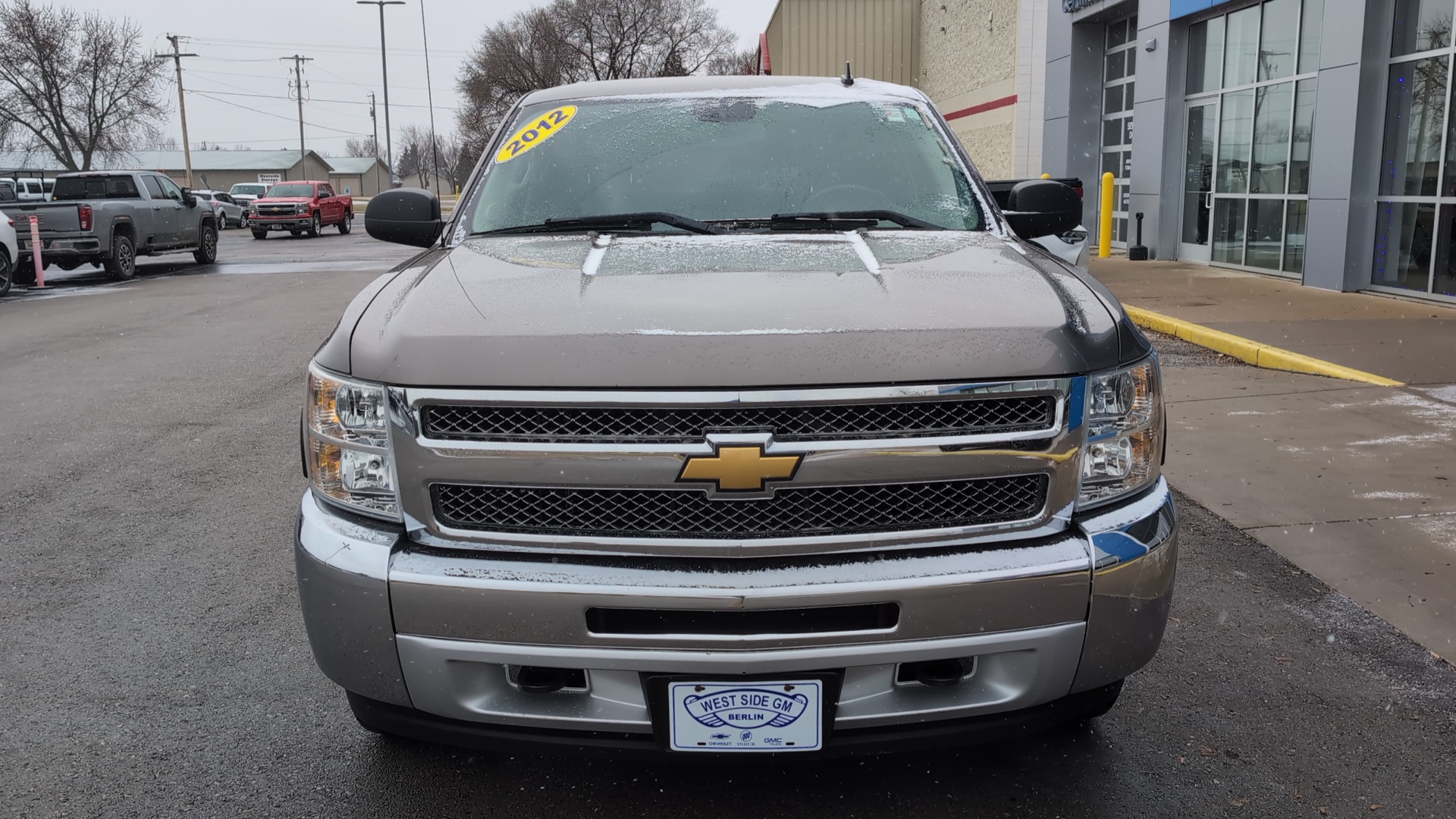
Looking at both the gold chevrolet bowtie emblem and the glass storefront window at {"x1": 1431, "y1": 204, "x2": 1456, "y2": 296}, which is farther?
the glass storefront window at {"x1": 1431, "y1": 204, "x2": 1456, "y2": 296}

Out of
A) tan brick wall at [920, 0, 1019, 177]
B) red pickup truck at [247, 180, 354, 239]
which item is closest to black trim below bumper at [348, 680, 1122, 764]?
tan brick wall at [920, 0, 1019, 177]

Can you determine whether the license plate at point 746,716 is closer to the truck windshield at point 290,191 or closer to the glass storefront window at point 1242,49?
the glass storefront window at point 1242,49

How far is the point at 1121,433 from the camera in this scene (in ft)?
7.93

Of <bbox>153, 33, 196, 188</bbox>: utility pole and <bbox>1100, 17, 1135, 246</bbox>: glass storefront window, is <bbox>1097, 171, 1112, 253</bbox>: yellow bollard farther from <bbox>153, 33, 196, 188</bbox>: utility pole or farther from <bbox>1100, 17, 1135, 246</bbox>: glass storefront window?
<bbox>153, 33, 196, 188</bbox>: utility pole

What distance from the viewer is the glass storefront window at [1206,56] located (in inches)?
623

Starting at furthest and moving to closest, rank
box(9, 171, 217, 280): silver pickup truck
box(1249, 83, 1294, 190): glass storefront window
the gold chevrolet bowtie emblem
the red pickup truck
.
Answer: the red pickup truck < box(9, 171, 217, 280): silver pickup truck < box(1249, 83, 1294, 190): glass storefront window < the gold chevrolet bowtie emblem

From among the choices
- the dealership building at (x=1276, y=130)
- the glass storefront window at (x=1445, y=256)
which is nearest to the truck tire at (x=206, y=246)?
the dealership building at (x=1276, y=130)

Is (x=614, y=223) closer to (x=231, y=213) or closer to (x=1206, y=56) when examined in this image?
(x=1206, y=56)

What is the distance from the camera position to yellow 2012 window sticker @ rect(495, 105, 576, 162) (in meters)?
3.87

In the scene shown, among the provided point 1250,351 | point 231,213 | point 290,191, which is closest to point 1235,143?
point 1250,351

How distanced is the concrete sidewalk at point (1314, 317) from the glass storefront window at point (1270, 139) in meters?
1.17

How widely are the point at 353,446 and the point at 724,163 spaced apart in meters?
1.73

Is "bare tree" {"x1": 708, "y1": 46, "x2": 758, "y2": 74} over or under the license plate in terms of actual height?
over

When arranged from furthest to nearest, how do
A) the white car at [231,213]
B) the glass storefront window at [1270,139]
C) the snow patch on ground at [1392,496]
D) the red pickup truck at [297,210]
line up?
1. the white car at [231,213]
2. the red pickup truck at [297,210]
3. the glass storefront window at [1270,139]
4. the snow patch on ground at [1392,496]
